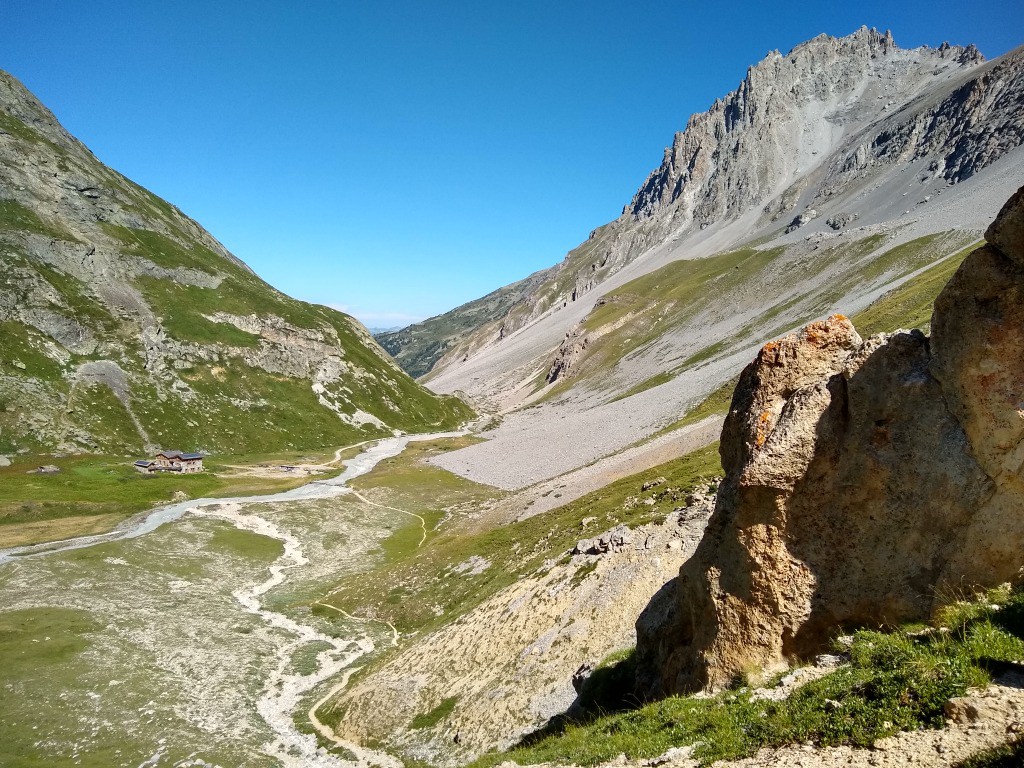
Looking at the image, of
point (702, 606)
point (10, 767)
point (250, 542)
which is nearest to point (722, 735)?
point (702, 606)

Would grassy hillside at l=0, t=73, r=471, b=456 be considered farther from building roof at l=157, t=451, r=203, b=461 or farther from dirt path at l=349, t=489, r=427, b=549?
dirt path at l=349, t=489, r=427, b=549

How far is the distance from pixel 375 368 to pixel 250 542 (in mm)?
125785

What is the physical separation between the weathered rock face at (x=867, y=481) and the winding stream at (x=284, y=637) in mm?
19848

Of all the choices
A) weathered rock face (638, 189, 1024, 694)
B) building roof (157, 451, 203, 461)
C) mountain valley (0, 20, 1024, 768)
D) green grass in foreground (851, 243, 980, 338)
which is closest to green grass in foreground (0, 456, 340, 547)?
mountain valley (0, 20, 1024, 768)

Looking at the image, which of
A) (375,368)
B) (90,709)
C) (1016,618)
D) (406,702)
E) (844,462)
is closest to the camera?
(1016,618)

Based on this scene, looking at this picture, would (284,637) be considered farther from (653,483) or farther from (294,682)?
(653,483)

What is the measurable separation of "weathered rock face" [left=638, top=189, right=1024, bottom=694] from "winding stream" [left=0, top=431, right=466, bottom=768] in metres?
19.8

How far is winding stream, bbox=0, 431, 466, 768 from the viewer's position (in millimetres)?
29141

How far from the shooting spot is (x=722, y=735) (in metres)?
11.7

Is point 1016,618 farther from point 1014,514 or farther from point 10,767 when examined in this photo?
point 10,767

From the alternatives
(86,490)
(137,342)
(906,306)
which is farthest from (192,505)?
(906,306)

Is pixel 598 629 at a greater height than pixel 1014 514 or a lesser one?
lesser

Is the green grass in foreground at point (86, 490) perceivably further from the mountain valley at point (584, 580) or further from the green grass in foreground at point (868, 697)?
the green grass in foreground at point (868, 697)

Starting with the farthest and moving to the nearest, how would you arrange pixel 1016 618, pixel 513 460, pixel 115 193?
pixel 115 193 < pixel 513 460 < pixel 1016 618
